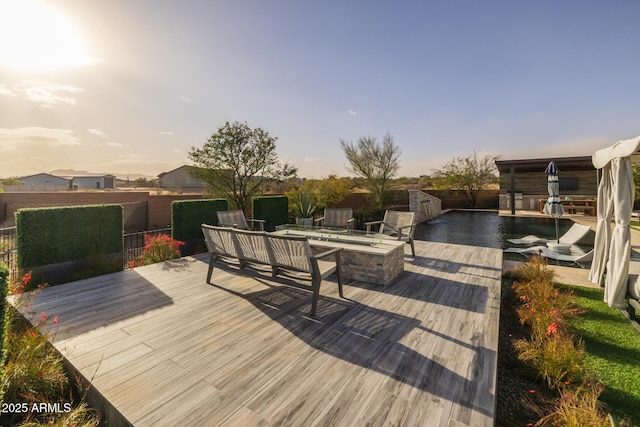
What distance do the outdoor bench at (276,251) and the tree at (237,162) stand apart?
6.13m

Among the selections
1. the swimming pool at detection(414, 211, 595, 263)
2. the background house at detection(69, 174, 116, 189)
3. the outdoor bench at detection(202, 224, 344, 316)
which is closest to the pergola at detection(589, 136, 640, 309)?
the outdoor bench at detection(202, 224, 344, 316)

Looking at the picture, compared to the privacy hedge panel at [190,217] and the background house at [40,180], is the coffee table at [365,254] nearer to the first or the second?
the privacy hedge panel at [190,217]

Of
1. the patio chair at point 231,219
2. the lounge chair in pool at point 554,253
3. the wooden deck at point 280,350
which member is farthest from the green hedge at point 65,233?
the lounge chair in pool at point 554,253

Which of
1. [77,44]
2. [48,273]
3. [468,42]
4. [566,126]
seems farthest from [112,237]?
[566,126]

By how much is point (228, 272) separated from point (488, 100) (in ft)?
42.2

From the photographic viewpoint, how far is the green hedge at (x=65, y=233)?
4.46 metres

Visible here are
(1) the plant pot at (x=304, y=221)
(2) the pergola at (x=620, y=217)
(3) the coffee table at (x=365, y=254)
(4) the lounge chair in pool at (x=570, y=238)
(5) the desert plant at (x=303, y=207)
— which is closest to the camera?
(2) the pergola at (x=620, y=217)

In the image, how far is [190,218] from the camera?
713cm

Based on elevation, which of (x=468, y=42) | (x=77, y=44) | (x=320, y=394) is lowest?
(x=320, y=394)

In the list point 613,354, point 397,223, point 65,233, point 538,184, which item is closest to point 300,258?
point 613,354

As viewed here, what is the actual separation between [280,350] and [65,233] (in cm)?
484

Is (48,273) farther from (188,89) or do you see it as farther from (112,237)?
(188,89)

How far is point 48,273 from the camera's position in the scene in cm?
462

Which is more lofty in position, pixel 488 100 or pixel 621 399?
pixel 488 100
